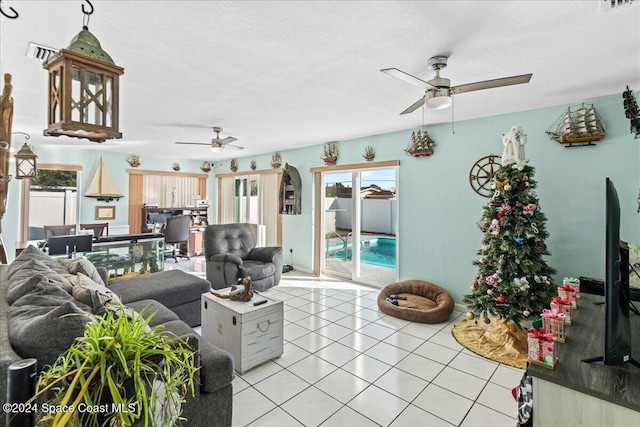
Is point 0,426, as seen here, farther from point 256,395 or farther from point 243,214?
point 243,214

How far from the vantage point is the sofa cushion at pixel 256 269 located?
4410 millimetres

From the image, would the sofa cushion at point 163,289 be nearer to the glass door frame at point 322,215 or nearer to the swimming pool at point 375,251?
the glass door frame at point 322,215

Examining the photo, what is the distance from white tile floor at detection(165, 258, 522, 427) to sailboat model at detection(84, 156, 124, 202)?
5.33 metres

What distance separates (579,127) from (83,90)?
13.1ft

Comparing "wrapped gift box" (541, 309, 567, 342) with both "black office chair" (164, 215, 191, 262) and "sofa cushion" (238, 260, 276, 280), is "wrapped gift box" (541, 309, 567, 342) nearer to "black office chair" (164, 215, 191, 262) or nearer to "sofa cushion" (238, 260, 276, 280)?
"sofa cushion" (238, 260, 276, 280)

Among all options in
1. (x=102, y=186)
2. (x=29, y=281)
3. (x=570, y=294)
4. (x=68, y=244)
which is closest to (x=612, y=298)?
(x=570, y=294)

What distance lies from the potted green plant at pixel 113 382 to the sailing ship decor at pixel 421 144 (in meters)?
3.92

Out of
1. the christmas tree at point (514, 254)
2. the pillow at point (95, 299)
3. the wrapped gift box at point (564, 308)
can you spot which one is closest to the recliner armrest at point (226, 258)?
the pillow at point (95, 299)

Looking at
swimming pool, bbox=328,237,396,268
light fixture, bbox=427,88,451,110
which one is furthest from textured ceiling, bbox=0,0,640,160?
swimming pool, bbox=328,237,396,268

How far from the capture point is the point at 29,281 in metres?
1.79

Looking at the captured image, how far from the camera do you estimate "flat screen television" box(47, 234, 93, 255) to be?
3.35 metres

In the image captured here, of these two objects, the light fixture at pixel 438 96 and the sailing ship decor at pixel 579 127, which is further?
the sailing ship decor at pixel 579 127

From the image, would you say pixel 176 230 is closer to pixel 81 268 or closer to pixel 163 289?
pixel 163 289

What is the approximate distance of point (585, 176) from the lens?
3129mm
